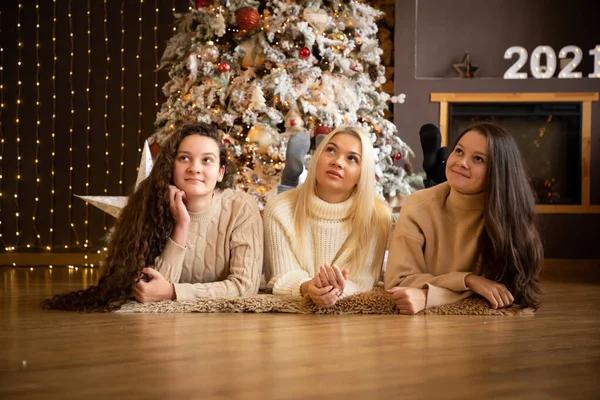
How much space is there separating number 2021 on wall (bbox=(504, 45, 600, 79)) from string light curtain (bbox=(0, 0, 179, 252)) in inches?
98.1

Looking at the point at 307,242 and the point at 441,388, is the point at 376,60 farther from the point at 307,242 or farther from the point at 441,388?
the point at 441,388

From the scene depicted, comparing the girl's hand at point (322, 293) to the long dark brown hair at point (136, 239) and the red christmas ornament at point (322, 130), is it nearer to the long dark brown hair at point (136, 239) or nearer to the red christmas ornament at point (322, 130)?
the long dark brown hair at point (136, 239)

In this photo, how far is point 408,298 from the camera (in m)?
2.49

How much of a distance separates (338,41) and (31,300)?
2.12 meters

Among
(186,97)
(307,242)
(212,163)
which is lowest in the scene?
(307,242)

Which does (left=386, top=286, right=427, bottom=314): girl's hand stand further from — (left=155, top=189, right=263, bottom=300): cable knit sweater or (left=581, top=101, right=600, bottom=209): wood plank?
(left=581, top=101, right=600, bottom=209): wood plank

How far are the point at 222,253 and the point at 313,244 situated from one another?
33cm

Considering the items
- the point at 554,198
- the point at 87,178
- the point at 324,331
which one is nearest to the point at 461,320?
the point at 324,331

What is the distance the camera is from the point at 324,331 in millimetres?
2119

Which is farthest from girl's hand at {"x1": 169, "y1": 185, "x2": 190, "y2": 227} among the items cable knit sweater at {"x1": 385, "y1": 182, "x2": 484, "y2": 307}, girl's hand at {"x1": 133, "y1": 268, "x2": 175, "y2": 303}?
cable knit sweater at {"x1": 385, "y1": 182, "x2": 484, "y2": 307}

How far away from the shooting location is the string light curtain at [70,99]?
5.69 m

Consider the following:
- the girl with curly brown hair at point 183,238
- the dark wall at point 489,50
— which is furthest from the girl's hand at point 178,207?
the dark wall at point 489,50

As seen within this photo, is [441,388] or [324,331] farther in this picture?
[324,331]

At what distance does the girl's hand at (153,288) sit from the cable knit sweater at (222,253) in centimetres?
5
